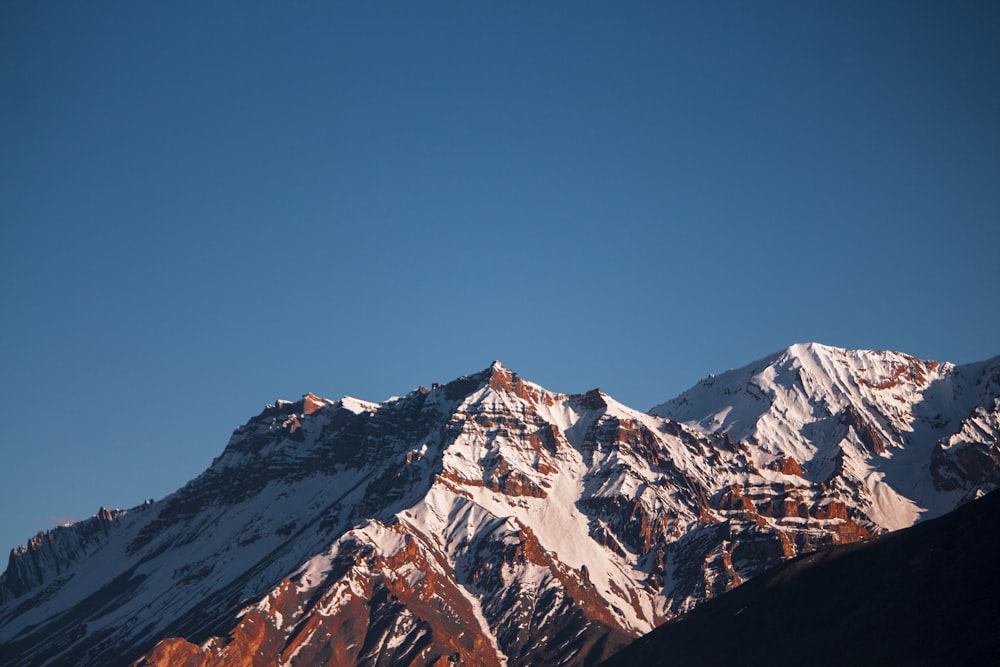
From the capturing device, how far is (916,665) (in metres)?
199

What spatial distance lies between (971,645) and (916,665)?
8734mm

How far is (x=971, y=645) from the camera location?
638ft
